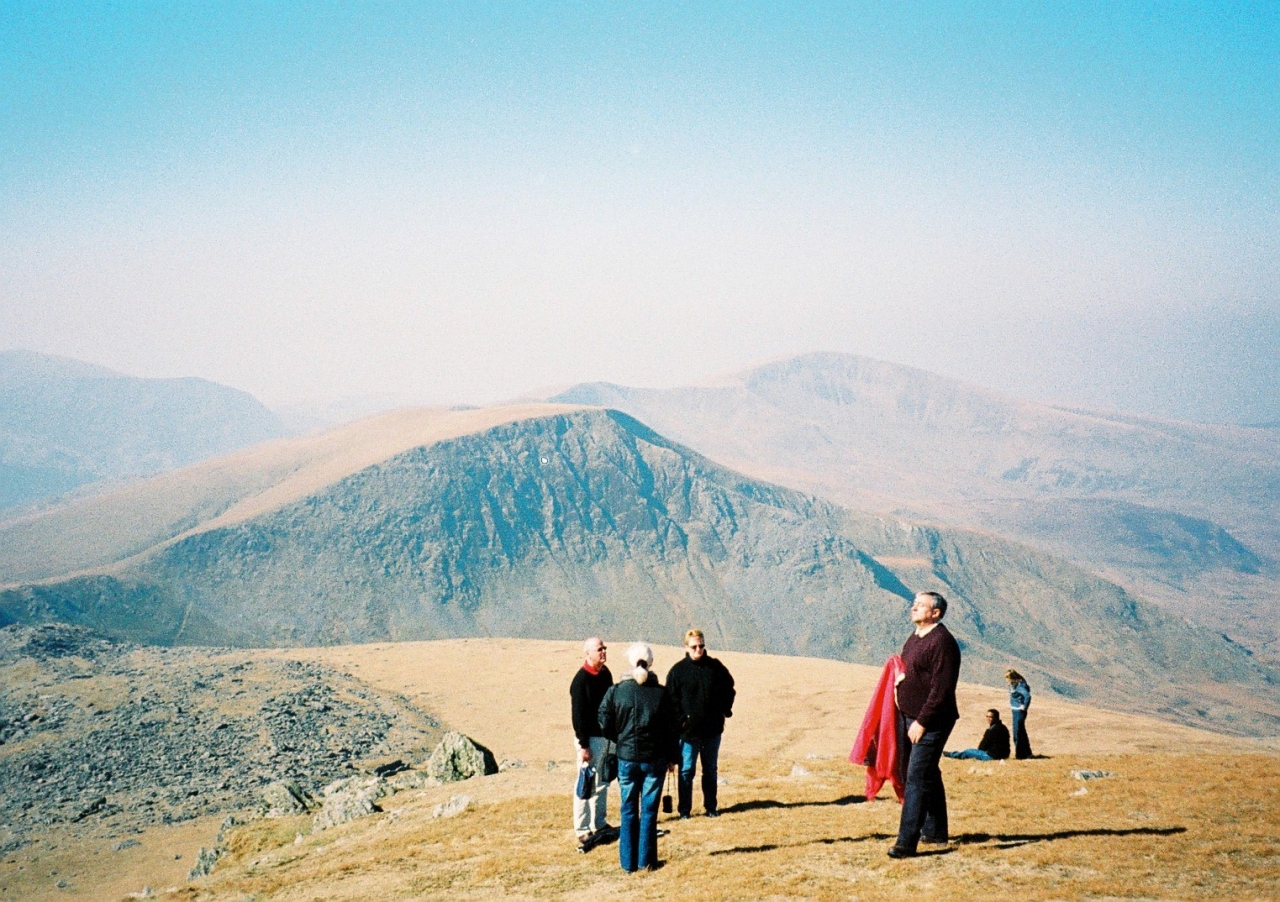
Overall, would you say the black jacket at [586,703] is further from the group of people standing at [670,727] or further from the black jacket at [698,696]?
the black jacket at [698,696]

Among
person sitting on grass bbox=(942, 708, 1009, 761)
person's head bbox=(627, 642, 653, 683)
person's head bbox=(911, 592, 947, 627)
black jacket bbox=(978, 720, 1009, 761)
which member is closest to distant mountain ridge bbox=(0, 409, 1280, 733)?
person sitting on grass bbox=(942, 708, 1009, 761)

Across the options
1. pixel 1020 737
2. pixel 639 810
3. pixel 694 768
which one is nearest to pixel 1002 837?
pixel 694 768

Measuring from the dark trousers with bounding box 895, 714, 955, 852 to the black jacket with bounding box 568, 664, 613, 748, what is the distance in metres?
4.28

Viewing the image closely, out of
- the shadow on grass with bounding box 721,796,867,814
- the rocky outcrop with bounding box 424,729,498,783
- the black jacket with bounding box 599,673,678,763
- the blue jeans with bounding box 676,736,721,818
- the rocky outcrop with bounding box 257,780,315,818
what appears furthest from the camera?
the rocky outcrop with bounding box 424,729,498,783

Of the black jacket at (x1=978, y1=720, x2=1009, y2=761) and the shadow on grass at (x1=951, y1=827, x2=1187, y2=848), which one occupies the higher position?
the shadow on grass at (x1=951, y1=827, x2=1187, y2=848)

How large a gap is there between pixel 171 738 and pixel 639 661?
1535 inches

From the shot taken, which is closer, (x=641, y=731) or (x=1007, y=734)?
(x=641, y=731)

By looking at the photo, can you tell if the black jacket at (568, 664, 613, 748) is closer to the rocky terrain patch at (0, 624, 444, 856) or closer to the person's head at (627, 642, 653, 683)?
the person's head at (627, 642, 653, 683)

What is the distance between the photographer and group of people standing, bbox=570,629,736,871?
1020 cm

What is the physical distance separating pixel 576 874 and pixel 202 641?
145814 mm

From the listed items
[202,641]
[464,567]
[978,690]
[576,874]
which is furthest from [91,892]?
[464,567]

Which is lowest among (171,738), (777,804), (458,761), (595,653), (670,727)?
(171,738)

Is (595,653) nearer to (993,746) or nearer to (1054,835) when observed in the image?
(1054,835)

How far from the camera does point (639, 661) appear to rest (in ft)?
33.7
